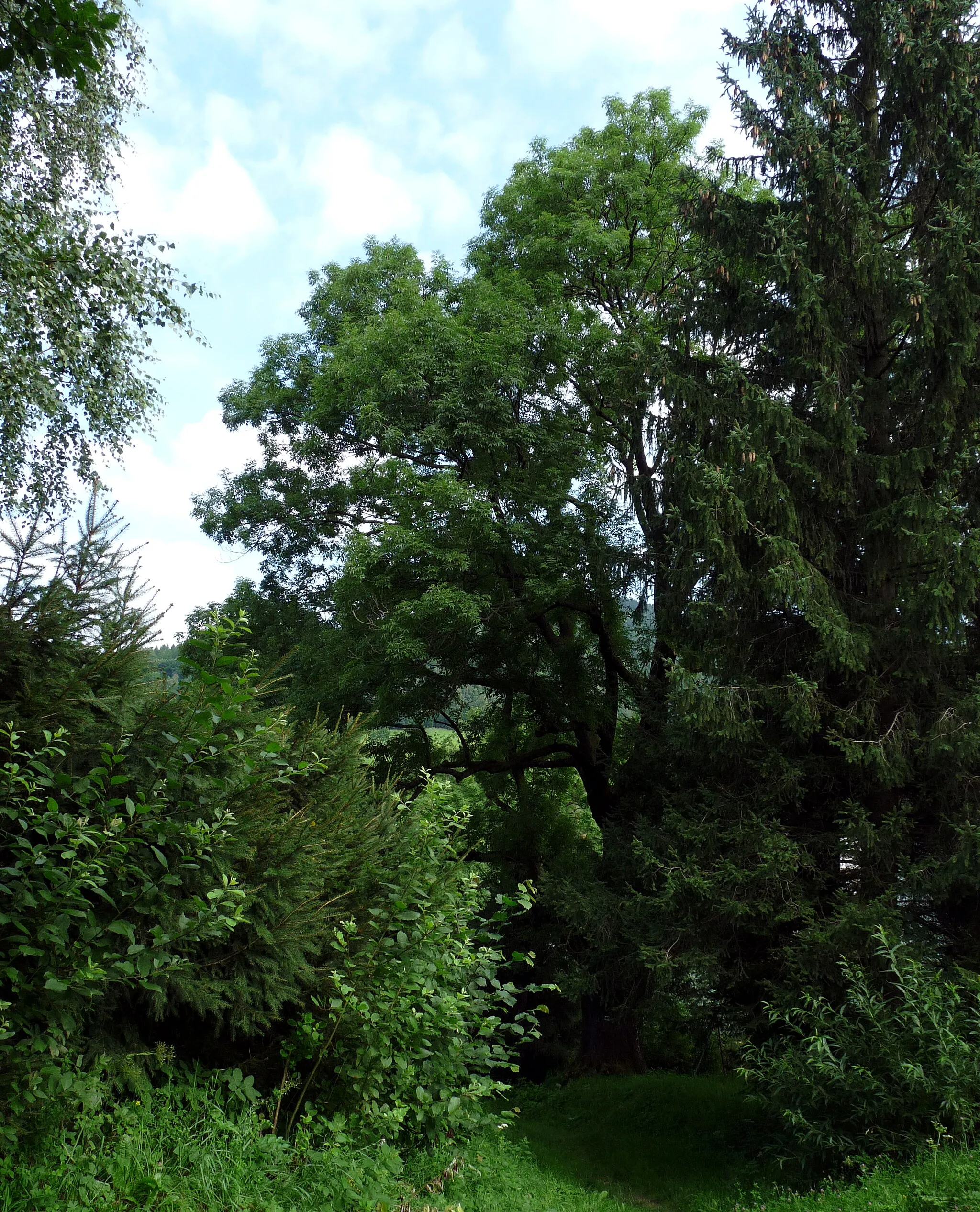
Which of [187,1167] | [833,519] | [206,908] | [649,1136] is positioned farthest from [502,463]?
[187,1167]

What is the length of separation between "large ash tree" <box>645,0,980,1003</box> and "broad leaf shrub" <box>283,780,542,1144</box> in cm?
439

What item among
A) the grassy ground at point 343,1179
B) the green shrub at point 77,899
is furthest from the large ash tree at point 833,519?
the green shrub at point 77,899

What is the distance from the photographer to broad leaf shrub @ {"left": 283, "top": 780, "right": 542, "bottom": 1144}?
4.39m

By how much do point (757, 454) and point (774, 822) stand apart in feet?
12.5

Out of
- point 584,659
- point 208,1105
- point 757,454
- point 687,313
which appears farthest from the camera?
point 584,659

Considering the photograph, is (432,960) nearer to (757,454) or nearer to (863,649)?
(863,649)

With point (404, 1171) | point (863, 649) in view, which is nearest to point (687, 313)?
point (863, 649)

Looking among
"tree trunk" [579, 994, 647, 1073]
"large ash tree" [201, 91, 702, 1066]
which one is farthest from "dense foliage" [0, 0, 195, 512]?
"tree trunk" [579, 994, 647, 1073]

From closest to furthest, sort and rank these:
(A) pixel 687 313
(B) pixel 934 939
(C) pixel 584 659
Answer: (B) pixel 934 939
(A) pixel 687 313
(C) pixel 584 659

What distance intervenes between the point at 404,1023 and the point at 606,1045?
40.2ft

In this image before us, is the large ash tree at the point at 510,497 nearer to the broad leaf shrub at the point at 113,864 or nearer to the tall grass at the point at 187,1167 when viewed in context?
the tall grass at the point at 187,1167

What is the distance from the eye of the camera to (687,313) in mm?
11477

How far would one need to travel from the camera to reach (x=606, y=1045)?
1530cm

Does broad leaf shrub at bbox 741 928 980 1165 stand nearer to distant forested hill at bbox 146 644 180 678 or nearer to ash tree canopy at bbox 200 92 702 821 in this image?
distant forested hill at bbox 146 644 180 678
